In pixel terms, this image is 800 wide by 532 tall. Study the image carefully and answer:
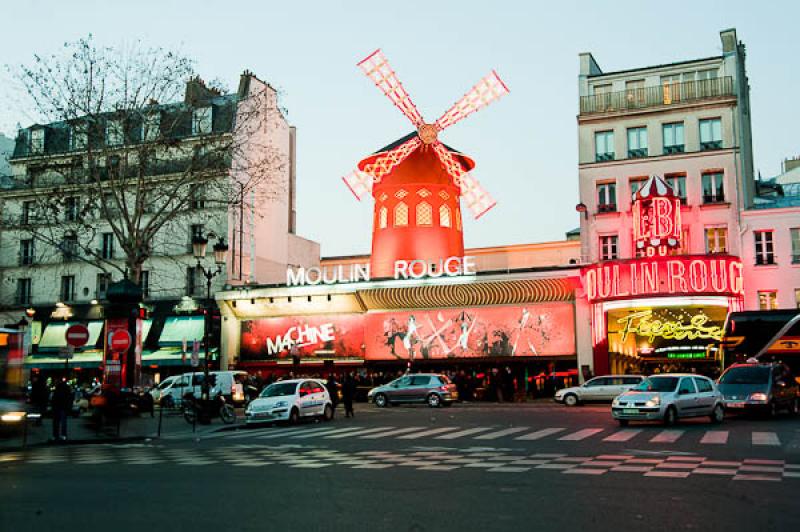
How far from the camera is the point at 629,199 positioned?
111ft

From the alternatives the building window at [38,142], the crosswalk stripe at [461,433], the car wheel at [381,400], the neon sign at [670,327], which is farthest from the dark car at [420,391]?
the building window at [38,142]

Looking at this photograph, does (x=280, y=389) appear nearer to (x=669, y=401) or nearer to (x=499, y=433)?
(x=499, y=433)

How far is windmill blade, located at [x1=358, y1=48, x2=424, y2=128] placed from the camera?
1508 inches

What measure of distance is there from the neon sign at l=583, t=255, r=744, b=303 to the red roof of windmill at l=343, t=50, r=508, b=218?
29.4ft

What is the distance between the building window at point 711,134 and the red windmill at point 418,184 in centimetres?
929

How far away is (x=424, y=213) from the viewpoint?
37719 mm

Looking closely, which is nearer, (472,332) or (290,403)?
(290,403)

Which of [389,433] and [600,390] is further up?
[600,390]

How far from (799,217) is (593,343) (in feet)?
29.2

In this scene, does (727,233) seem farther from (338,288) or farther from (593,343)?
(338,288)

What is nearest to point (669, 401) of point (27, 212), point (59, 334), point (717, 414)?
point (717, 414)

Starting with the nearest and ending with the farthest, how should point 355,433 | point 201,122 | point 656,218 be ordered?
point 355,433
point 656,218
point 201,122

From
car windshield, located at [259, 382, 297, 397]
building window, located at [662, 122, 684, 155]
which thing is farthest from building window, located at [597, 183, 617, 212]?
car windshield, located at [259, 382, 297, 397]

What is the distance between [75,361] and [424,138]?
2030 centimetres
